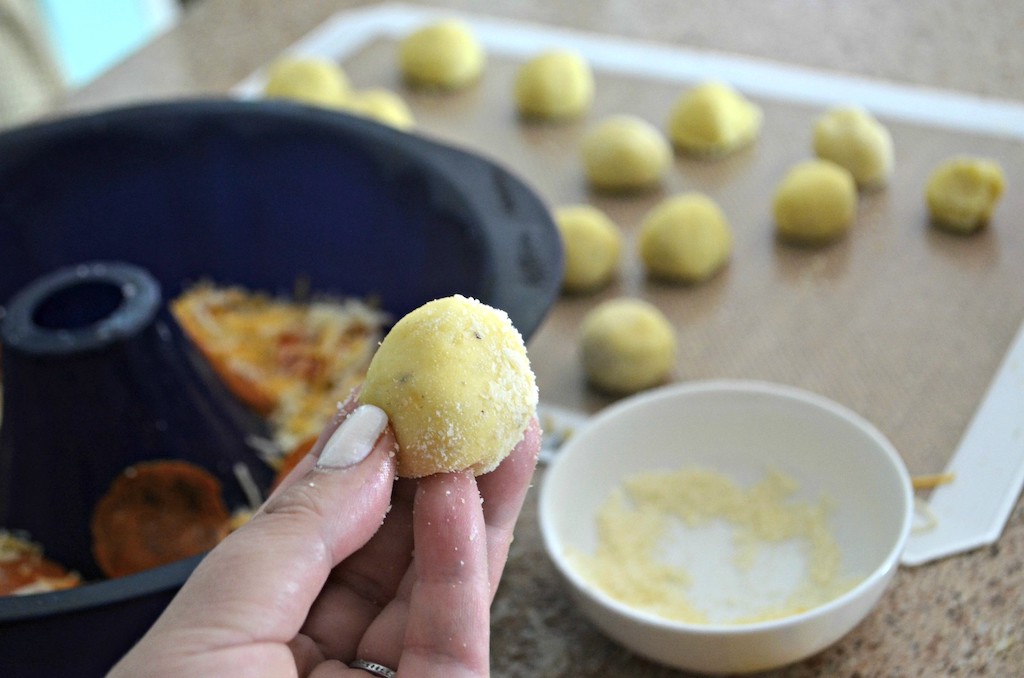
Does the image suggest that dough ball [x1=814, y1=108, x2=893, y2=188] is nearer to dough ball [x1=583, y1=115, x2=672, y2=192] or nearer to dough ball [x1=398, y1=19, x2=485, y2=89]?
dough ball [x1=583, y1=115, x2=672, y2=192]

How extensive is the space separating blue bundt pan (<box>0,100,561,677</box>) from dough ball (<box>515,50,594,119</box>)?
0.48 meters

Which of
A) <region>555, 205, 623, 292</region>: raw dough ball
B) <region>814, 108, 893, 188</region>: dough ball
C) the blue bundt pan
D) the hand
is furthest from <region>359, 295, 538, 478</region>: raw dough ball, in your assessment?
<region>814, 108, 893, 188</region>: dough ball

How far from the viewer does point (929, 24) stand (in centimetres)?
160

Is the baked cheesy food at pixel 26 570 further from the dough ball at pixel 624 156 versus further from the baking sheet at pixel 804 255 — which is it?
A: the dough ball at pixel 624 156

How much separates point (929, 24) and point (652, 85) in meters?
0.43

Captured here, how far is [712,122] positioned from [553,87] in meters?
0.22

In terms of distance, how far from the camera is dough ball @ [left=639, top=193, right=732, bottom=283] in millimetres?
1148

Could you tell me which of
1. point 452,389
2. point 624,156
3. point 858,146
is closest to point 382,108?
point 624,156

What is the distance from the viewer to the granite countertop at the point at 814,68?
772 mm

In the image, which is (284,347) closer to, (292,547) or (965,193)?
(292,547)

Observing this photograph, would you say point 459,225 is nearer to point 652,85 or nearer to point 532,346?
point 532,346

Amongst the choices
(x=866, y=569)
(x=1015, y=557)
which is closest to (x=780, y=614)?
(x=866, y=569)

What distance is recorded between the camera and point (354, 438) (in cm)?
53

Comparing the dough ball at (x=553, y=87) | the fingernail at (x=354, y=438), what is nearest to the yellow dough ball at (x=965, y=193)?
the dough ball at (x=553, y=87)
